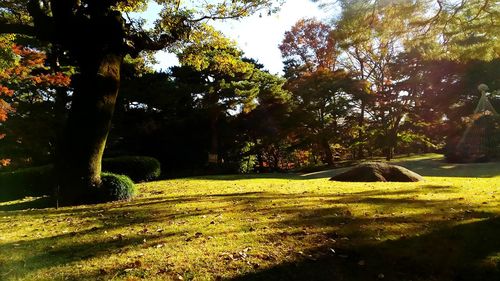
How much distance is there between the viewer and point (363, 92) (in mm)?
28844

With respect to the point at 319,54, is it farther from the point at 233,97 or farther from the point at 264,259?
the point at 264,259

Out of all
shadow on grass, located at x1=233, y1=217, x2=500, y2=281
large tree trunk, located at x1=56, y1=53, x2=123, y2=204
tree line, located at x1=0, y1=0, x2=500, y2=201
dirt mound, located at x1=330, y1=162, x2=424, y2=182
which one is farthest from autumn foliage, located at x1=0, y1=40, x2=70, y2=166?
dirt mound, located at x1=330, y1=162, x2=424, y2=182

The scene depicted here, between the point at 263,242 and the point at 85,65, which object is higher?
the point at 85,65

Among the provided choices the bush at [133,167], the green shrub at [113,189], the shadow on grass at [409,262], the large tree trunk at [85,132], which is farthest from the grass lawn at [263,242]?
the bush at [133,167]

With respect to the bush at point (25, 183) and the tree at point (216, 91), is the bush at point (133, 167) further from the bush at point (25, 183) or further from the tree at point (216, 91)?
the tree at point (216, 91)

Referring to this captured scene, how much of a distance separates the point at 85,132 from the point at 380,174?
398 inches

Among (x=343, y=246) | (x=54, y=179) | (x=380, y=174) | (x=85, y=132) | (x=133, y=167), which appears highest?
(x=85, y=132)

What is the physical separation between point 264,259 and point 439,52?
10395mm

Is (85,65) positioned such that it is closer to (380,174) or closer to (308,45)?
(380,174)

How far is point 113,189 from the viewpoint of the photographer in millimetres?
10469

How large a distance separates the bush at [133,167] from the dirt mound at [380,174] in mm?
9067

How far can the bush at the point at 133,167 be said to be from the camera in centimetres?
1734

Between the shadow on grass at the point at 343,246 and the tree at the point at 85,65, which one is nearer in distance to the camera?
the shadow on grass at the point at 343,246

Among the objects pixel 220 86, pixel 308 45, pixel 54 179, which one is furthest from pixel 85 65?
pixel 308 45
